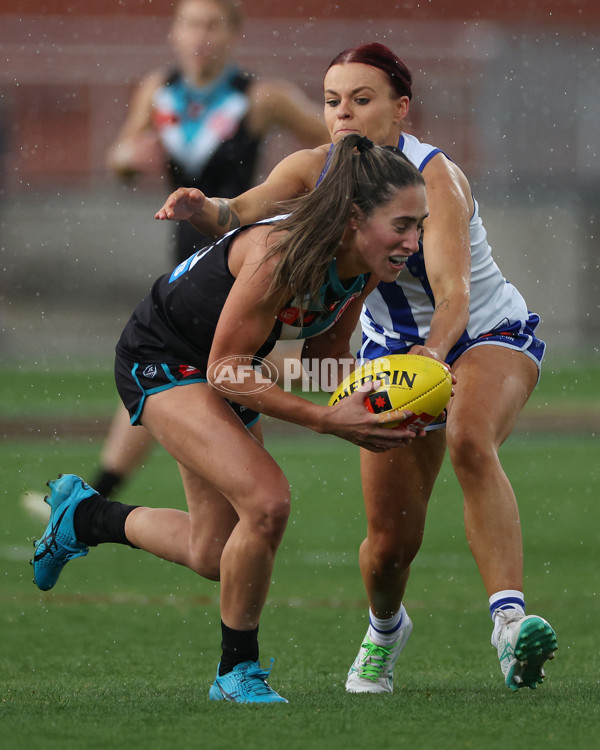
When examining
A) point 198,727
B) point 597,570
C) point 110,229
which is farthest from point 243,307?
point 110,229

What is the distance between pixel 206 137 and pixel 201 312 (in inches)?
134

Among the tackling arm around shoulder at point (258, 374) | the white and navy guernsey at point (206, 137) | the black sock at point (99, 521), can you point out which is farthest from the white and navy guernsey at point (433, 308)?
the white and navy guernsey at point (206, 137)

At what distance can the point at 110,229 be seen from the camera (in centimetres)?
1936

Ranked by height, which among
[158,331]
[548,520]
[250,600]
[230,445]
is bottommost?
[548,520]

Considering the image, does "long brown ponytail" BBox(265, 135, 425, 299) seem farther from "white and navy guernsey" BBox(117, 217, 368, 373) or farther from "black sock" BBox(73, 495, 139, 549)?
"black sock" BBox(73, 495, 139, 549)

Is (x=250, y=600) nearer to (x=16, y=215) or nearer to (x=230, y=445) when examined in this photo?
(x=230, y=445)

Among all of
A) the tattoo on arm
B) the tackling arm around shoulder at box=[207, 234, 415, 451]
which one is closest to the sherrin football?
the tackling arm around shoulder at box=[207, 234, 415, 451]

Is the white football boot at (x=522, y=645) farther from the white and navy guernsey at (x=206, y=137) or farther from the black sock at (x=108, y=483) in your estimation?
the white and navy guernsey at (x=206, y=137)

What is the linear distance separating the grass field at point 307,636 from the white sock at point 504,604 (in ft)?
0.75

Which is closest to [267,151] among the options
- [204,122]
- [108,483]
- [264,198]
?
[204,122]

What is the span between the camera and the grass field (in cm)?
378

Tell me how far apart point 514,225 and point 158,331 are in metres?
15.3

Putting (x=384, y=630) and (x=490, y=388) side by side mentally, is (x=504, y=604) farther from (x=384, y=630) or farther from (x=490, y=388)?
(x=384, y=630)

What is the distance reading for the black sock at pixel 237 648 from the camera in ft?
14.3
